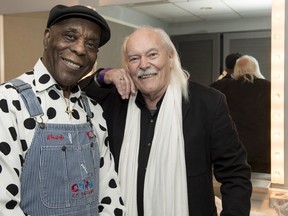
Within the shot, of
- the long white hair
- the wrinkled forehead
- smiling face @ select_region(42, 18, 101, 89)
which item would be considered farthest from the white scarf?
smiling face @ select_region(42, 18, 101, 89)

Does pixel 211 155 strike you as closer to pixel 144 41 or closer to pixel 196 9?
pixel 144 41

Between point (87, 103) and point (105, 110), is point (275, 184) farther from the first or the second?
point (87, 103)

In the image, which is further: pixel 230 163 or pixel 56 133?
pixel 230 163

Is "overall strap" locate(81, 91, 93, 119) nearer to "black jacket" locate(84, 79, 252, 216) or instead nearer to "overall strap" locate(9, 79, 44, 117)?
"overall strap" locate(9, 79, 44, 117)

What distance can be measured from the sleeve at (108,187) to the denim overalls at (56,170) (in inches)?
2.5

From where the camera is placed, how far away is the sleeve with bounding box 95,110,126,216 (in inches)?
39.8

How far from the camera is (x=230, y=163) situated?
110 cm

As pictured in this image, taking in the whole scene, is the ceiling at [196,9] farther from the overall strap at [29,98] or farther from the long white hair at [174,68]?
the overall strap at [29,98]

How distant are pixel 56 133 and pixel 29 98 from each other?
106 millimetres

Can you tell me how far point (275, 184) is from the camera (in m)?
1.61

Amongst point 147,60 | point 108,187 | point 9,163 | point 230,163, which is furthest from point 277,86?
point 9,163

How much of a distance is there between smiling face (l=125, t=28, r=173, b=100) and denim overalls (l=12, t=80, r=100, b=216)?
0.90 ft

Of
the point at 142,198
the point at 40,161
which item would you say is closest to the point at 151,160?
the point at 142,198

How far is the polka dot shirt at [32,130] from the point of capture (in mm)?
786
